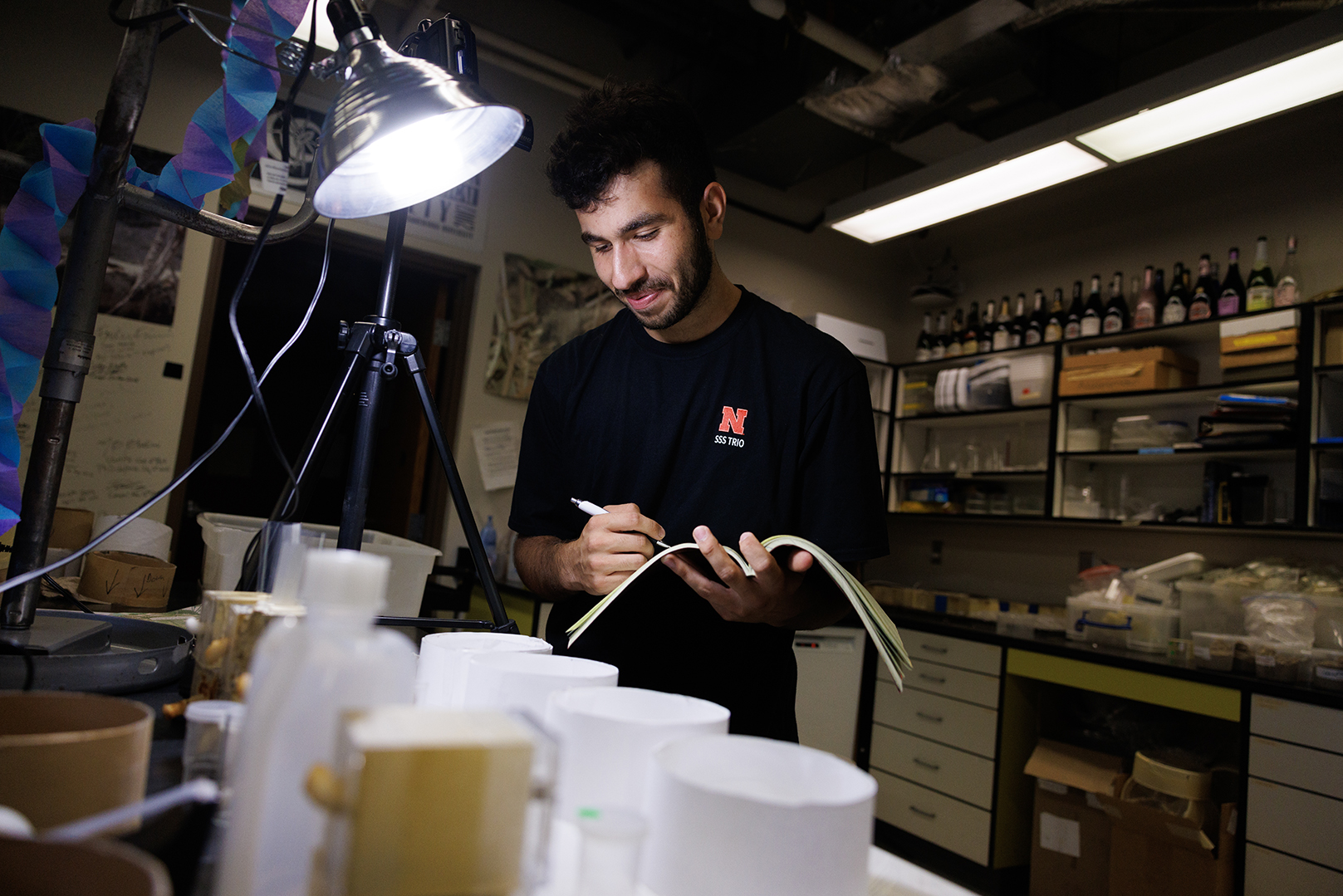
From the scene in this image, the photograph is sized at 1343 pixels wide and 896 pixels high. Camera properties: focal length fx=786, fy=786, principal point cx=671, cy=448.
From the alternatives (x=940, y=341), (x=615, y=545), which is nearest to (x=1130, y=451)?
(x=940, y=341)

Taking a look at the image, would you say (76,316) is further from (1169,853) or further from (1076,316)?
(1076,316)

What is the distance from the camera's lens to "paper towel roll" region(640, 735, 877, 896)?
405mm

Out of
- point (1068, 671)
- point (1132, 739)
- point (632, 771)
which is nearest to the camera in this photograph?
point (632, 771)

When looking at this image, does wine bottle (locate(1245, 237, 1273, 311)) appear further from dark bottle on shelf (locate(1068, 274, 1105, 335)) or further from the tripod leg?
the tripod leg

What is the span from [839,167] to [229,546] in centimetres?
444

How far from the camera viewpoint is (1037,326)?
415 cm

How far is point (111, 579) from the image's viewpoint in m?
1.21

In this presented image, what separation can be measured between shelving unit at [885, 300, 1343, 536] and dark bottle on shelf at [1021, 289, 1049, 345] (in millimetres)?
72

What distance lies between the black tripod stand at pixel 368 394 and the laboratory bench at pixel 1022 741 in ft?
8.43

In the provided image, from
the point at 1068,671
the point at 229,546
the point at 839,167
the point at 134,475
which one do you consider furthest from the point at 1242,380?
the point at 134,475

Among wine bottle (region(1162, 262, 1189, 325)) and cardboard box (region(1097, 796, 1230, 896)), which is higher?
wine bottle (region(1162, 262, 1189, 325))

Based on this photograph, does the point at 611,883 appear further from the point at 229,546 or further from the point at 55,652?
the point at 229,546

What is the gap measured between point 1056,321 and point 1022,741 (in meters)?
2.16

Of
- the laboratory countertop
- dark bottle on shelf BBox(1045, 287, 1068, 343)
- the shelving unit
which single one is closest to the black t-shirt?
the laboratory countertop
